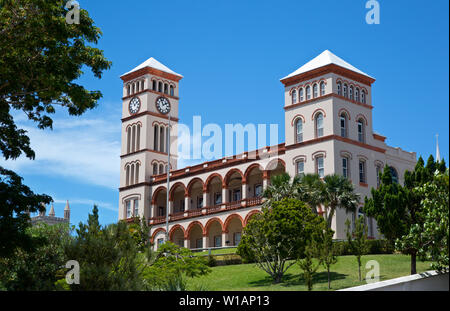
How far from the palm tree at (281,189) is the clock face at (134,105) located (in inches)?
942

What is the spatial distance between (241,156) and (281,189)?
12776 mm

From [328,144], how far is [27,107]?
100 ft

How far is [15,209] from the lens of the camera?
23312 mm

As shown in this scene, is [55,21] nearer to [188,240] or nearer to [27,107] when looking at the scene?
[27,107]

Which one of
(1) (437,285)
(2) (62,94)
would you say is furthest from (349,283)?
(2) (62,94)

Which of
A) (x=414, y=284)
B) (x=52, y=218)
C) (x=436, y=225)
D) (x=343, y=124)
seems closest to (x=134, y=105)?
(x=343, y=124)

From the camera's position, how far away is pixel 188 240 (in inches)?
2426

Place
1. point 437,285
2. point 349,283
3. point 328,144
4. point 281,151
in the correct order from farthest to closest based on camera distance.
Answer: point 281,151 < point 328,144 < point 349,283 < point 437,285

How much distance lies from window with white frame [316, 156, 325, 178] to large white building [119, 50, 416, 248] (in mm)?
32

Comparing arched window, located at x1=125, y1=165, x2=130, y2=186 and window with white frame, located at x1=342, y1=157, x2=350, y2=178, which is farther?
arched window, located at x1=125, y1=165, x2=130, y2=186

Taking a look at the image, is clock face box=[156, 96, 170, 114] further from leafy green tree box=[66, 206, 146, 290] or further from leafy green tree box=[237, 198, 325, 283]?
leafy green tree box=[66, 206, 146, 290]

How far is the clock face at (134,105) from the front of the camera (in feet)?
218

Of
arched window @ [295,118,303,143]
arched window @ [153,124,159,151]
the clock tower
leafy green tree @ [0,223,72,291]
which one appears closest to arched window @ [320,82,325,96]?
arched window @ [295,118,303,143]

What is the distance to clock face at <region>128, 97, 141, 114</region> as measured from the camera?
66.4 metres
